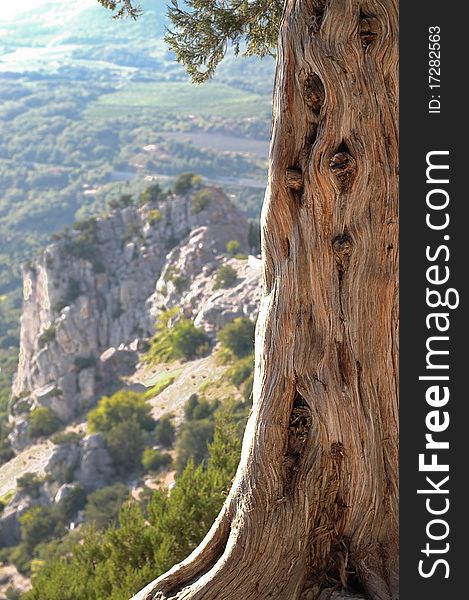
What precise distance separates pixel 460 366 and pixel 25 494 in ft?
155

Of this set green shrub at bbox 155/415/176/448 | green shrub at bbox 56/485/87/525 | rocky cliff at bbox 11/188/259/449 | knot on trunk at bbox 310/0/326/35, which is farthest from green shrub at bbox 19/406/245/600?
rocky cliff at bbox 11/188/259/449

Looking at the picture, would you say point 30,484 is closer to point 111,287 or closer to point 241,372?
point 241,372

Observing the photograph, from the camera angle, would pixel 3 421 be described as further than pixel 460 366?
Yes

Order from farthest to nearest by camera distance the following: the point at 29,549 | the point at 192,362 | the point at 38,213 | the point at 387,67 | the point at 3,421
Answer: the point at 38,213 < the point at 3,421 < the point at 192,362 < the point at 29,549 < the point at 387,67

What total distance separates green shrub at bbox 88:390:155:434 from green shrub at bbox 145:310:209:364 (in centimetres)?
490

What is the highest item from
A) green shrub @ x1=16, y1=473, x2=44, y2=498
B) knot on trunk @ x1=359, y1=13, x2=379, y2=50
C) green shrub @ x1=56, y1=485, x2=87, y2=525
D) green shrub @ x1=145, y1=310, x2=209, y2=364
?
green shrub @ x1=145, y1=310, x2=209, y2=364

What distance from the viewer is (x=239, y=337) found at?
52.3m

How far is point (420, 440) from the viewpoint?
3725 mm

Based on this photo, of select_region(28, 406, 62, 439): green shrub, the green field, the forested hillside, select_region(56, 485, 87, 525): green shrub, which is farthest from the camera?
the green field

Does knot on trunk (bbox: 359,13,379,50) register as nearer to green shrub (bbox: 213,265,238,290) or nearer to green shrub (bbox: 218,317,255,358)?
green shrub (bbox: 218,317,255,358)

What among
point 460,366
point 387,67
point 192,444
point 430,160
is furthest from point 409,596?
point 192,444

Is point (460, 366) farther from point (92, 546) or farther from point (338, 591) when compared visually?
point (92, 546)

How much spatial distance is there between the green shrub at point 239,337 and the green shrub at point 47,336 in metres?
17.7

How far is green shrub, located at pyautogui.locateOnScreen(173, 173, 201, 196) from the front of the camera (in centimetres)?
6888
